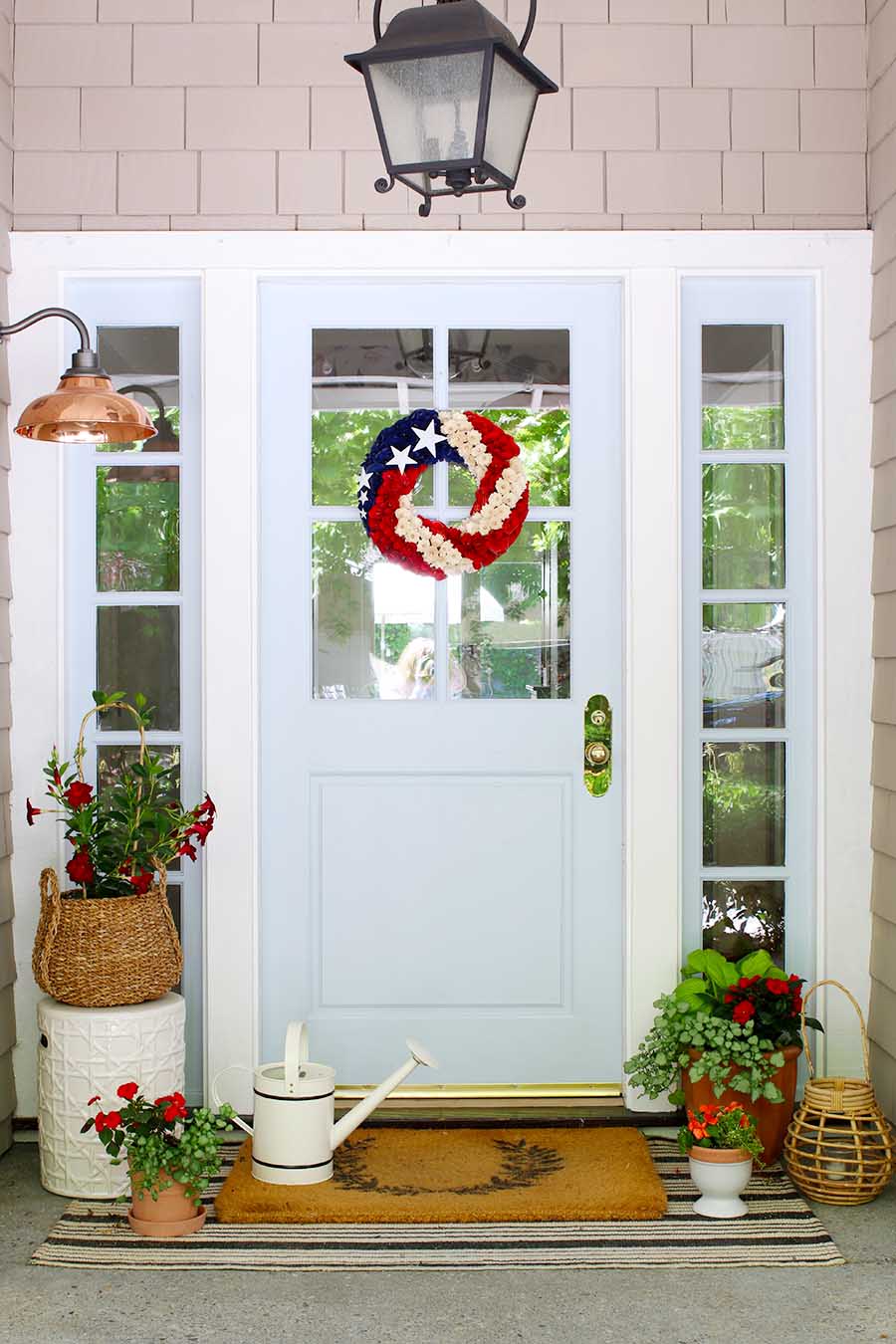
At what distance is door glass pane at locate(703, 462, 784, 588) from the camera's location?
3682 millimetres

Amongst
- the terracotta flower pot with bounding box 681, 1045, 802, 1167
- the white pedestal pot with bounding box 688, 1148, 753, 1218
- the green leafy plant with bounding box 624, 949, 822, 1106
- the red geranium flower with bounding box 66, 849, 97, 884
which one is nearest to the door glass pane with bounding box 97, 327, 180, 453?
the red geranium flower with bounding box 66, 849, 97, 884

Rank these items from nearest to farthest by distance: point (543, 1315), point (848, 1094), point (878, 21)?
point (543, 1315)
point (848, 1094)
point (878, 21)

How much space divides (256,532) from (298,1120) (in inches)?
57.7

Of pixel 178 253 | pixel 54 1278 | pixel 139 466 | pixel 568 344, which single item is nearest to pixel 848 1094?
pixel 54 1278

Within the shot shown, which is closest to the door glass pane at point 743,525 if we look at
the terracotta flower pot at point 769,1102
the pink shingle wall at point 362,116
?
the pink shingle wall at point 362,116

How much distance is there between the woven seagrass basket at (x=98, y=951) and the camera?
3.16 metres

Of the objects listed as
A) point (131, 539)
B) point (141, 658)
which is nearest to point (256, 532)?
point (131, 539)

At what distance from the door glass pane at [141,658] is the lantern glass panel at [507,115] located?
1.74m

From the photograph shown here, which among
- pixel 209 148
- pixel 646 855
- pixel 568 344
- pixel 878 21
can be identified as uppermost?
pixel 878 21

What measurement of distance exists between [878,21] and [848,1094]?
2644 millimetres

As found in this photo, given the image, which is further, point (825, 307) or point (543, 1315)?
point (825, 307)

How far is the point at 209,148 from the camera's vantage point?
3574 mm

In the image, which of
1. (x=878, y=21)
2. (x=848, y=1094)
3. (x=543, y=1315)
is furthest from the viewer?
(x=878, y=21)

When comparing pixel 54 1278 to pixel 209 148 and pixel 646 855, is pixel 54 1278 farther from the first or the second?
pixel 209 148
